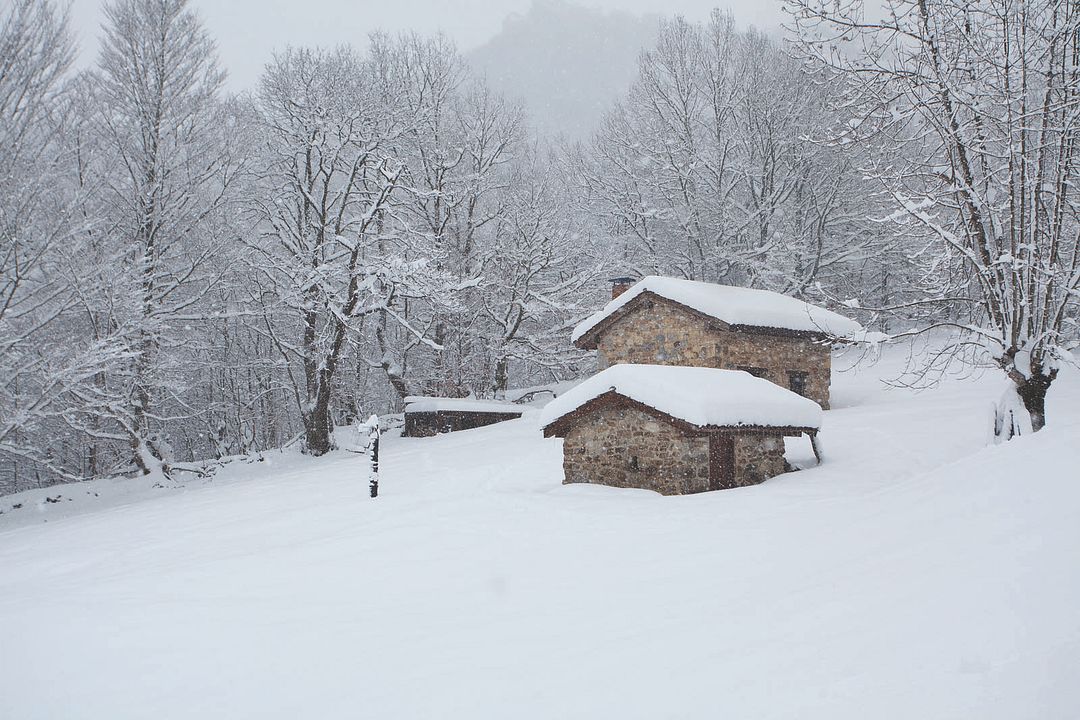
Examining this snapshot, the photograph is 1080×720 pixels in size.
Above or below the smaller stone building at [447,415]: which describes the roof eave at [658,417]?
above

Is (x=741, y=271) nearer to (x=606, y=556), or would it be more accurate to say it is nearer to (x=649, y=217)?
→ (x=649, y=217)

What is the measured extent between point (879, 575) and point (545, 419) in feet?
25.8

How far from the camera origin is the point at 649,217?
2847 cm

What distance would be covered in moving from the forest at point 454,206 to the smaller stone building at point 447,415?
226 cm

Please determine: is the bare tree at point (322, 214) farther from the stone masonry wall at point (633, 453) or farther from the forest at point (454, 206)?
the stone masonry wall at point (633, 453)

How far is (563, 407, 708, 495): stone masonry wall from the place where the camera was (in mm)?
11117

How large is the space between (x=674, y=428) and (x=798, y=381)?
10.6 metres

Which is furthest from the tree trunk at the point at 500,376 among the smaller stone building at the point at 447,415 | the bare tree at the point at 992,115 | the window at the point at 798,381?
the bare tree at the point at 992,115

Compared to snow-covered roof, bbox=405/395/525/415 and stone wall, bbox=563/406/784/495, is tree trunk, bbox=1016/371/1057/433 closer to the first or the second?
stone wall, bbox=563/406/784/495

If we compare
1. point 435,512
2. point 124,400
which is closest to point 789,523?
point 435,512

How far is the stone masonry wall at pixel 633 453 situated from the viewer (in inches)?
438

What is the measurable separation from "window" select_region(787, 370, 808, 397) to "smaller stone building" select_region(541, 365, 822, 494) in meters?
7.62

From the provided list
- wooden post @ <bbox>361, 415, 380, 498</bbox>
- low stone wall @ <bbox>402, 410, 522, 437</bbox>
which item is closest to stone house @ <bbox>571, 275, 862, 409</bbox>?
low stone wall @ <bbox>402, 410, 522, 437</bbox>

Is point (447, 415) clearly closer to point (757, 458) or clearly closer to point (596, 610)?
point (757, 458)
